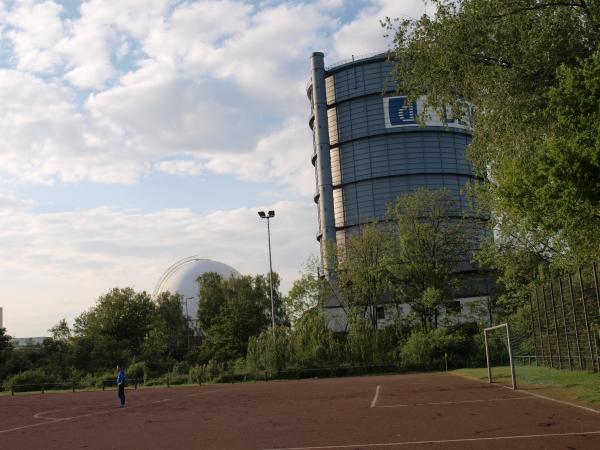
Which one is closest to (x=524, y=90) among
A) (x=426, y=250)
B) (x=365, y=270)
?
(x=426, y=250)

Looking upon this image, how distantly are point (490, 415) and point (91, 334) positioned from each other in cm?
5679

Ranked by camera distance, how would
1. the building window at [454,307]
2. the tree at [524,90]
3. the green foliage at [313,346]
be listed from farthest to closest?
the building window at [454,307] → the green foliage at [313,346] → the tree at [524,90]

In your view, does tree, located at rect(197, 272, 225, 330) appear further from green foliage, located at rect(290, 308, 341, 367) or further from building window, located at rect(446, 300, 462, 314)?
green foliage, located at rect(290, 308, 341, 367)

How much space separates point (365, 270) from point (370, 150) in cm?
2635

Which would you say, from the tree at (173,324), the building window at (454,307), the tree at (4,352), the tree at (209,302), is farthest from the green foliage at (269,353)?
the tree at (209,302)

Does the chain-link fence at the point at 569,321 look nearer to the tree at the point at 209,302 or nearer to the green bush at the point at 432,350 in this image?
the green bush at the point at 432,350

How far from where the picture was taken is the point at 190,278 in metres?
97.9

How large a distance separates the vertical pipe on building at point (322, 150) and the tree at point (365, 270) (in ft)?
70.6

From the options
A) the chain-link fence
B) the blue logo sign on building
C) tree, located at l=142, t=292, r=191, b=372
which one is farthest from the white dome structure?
the chain-link fence

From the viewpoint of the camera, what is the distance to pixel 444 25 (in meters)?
19.9

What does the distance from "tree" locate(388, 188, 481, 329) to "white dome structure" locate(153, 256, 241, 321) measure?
147ft

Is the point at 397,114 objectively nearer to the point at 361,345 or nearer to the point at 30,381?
the point at 361,345

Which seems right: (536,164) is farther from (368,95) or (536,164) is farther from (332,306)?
(368,95)

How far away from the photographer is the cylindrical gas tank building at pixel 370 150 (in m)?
76.4
